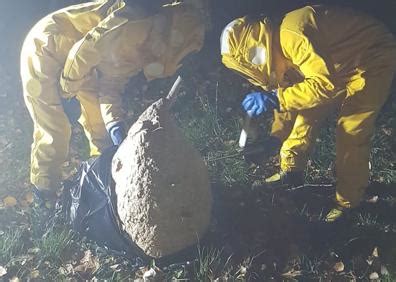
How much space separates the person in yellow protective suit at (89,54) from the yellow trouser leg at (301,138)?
1.04 metres

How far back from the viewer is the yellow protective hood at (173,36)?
4195 millimetres

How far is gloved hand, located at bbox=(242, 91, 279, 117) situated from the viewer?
398 cm

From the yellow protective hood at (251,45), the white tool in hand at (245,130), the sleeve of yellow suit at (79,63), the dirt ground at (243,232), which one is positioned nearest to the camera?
the yellow protective hood at (251,45)

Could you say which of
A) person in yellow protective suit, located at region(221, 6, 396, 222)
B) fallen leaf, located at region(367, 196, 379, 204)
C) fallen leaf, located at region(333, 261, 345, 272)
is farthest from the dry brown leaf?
fallen leaf, located at region(367, 196, 379, 204)

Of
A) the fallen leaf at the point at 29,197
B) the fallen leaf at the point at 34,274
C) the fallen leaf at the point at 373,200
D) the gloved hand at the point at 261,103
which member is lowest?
the fallen leaf at the point at 373,200

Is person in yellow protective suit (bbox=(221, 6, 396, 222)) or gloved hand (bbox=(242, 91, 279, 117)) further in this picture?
gloved hand (bbox=(242, 91, 279, 117))

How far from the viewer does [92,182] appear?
4.09m

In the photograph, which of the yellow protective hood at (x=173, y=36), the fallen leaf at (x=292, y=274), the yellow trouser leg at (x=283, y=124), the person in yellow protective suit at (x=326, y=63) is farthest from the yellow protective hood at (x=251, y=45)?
the fallen leaf at (x=292, y=274)

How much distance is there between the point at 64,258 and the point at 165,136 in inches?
53.3

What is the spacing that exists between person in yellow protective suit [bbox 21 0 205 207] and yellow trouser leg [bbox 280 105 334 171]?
1.04 m

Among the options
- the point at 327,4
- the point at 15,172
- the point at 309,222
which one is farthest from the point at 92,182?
the point at 327,4

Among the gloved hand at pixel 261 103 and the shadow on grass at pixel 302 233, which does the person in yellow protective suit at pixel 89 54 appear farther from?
the shadow on grass at pixel 302 233

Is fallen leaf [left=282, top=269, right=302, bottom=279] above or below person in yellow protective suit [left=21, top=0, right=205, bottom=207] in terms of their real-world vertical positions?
below

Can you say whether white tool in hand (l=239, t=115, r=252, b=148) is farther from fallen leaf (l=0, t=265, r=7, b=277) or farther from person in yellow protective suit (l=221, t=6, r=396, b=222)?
fallen leaf (l=0, t=265, r=7, b=277)
